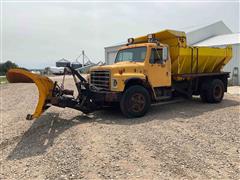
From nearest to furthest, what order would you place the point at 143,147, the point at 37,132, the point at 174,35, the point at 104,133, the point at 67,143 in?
the point at 143,147
the point at 67,143
the point at 104,133
the point at 37,132
the point at 174,35

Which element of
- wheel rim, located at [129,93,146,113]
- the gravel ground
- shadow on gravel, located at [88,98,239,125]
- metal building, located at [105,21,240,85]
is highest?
metal building, located at [105,21,240,85]

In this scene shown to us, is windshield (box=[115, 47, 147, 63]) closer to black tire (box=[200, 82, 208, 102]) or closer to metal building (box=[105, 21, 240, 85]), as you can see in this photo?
black tire (box=[200, 82, 208, 102])

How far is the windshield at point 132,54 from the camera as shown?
886 cm

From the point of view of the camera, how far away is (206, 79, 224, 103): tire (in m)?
10.7

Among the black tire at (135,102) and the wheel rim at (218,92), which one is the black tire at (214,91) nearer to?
the wheel rim at (218,92)

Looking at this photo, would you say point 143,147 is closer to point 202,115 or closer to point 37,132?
point 37,132

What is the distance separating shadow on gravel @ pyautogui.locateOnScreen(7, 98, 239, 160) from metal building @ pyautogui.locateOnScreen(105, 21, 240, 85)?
11.8m

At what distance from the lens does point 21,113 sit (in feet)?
31.9

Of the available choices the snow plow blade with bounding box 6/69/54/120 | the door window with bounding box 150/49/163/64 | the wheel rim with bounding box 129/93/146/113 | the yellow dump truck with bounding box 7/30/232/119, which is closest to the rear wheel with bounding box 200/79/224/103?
the yellow dump truck with bounding box 7/30/232/119

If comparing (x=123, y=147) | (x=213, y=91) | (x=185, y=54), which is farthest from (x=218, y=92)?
(x=123, y=147)

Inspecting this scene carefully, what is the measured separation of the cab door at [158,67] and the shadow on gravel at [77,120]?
3.39 ft

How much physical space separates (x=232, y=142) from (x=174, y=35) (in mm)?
4956

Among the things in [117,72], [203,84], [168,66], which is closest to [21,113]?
[117,72]

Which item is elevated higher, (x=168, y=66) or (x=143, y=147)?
(x=168, y=66)
